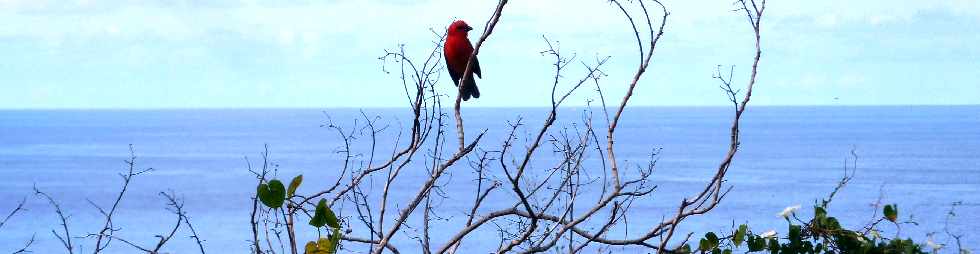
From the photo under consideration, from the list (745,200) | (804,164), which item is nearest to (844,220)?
(745,200)

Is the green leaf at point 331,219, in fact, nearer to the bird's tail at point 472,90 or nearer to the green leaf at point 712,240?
the green leaf at point 712,240

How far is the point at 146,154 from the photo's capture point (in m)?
99.1

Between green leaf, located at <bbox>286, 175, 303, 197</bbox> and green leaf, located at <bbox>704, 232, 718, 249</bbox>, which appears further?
green leaf, located at <bbox>704, 232, 718, 249</bbox>

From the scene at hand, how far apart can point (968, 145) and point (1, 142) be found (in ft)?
311

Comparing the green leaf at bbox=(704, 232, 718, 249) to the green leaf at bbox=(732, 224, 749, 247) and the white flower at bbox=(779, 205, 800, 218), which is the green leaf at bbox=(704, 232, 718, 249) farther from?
the white flower at bbox=(779, 205, 800, 218)

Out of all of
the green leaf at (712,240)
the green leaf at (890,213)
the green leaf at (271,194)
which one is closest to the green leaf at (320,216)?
the green leaf at (271,194)

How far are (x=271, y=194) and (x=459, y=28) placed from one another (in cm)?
448

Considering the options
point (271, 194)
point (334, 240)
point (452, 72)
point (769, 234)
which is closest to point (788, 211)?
point (769, 234)

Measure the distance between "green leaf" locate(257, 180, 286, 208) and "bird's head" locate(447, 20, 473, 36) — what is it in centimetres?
438

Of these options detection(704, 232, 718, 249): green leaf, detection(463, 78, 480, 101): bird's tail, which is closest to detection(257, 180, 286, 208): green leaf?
detection(704, 232, 718, 249): green leaf

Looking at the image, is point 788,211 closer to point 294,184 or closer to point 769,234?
point 769,234

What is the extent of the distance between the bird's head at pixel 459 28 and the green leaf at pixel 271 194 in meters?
4.38

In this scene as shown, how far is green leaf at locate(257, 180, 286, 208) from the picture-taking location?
9.41 ft

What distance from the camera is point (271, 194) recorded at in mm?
2893
